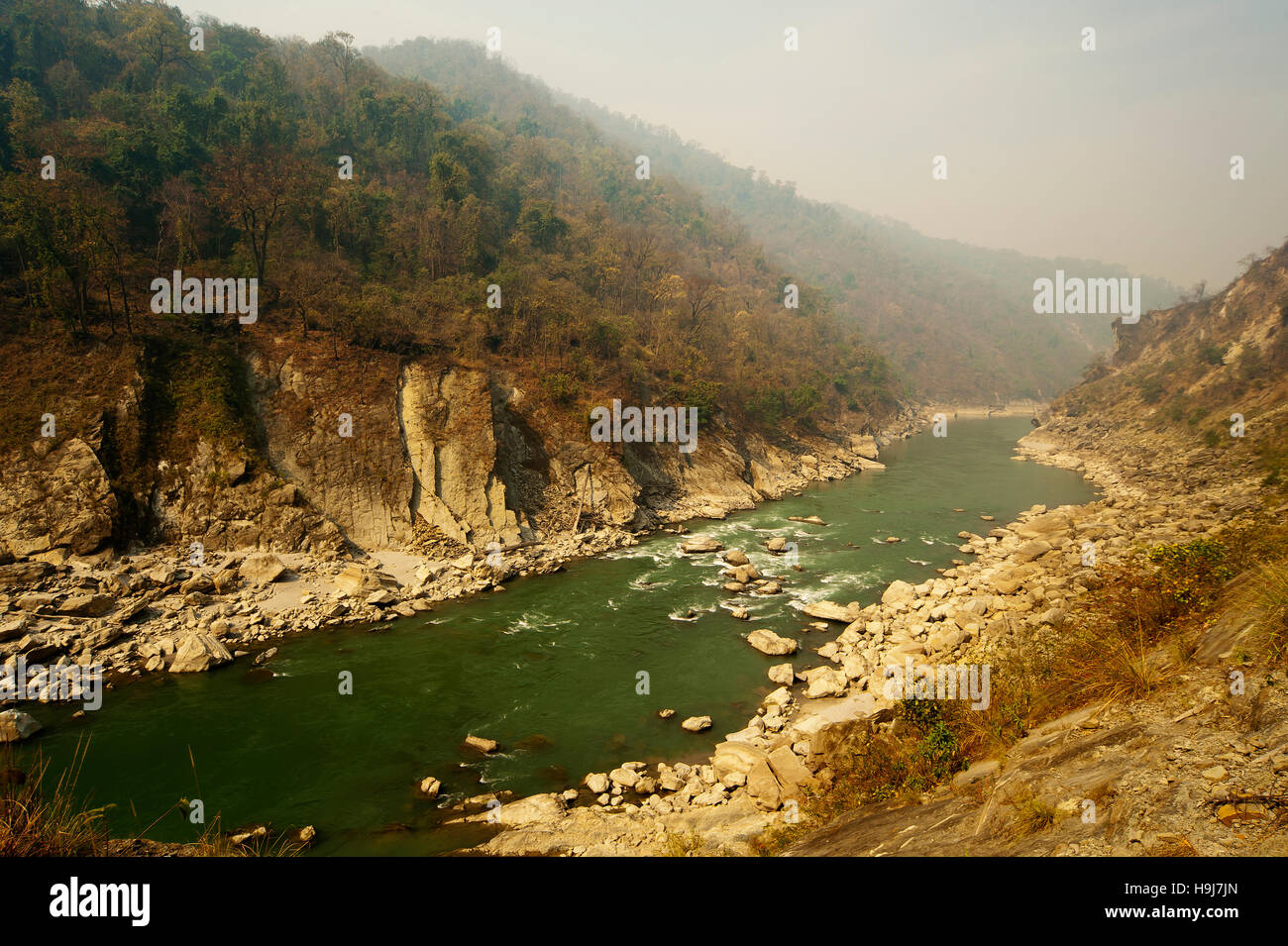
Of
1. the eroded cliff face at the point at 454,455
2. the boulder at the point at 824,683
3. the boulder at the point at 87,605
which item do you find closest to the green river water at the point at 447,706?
the boulder at the point at 824,683

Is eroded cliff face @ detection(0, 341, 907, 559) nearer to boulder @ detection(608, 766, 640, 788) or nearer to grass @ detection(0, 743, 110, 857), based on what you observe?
boulder @ detection(608, 766, 640, 788)

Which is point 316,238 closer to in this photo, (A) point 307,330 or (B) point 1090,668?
(A) point 307,330

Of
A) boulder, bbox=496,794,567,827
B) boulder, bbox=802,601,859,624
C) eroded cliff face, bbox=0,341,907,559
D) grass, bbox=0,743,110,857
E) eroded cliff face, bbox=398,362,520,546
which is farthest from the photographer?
eroded cliff face, bbox=398,362,520,546

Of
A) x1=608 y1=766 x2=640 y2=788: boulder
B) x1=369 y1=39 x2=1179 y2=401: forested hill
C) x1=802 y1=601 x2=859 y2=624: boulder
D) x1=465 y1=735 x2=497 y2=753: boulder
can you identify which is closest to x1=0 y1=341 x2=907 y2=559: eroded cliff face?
x1=802 y1=601 x2=859 y2=624: boulder

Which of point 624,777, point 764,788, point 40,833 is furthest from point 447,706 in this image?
point 40,833

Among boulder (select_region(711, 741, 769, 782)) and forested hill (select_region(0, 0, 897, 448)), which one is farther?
forested hill (select_region(0, 0, 897, 448))

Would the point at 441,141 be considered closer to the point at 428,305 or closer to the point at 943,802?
the point at 428,305
